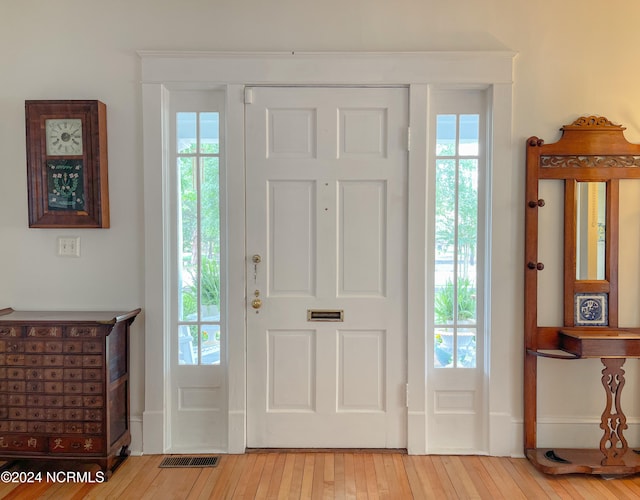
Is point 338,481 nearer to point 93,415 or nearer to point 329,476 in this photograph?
point 329,476

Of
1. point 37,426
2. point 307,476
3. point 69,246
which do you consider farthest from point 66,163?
point 307,476

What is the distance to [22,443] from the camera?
231cm

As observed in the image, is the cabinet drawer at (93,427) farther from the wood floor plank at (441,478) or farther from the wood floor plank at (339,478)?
the wood floor plank at (441,478)

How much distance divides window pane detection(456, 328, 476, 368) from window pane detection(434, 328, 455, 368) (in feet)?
0.14

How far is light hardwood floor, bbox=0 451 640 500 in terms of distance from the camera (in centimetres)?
220

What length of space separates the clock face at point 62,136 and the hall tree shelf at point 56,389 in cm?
→ 93

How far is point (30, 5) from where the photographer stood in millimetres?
2533

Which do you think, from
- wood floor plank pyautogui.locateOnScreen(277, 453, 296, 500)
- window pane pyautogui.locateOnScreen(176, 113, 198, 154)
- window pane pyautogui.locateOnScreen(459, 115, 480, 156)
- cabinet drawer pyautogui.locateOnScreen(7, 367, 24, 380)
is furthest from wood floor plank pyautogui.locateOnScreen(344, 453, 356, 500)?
window pane pyautogui.locateOnScreen(176, 113, 198, 154)

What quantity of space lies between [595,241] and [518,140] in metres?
0.73

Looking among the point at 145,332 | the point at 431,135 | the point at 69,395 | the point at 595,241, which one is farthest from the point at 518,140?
the point at 69,395

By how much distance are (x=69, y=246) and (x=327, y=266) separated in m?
1.50

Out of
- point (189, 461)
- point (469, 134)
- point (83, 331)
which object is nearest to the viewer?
point (83, 331)

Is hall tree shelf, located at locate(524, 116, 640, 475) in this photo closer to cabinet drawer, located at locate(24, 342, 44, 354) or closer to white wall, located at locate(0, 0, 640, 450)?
white wall, located at locate(0, 0, 640, 450)

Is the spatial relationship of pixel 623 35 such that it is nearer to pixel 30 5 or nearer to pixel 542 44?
pixel 542 44
